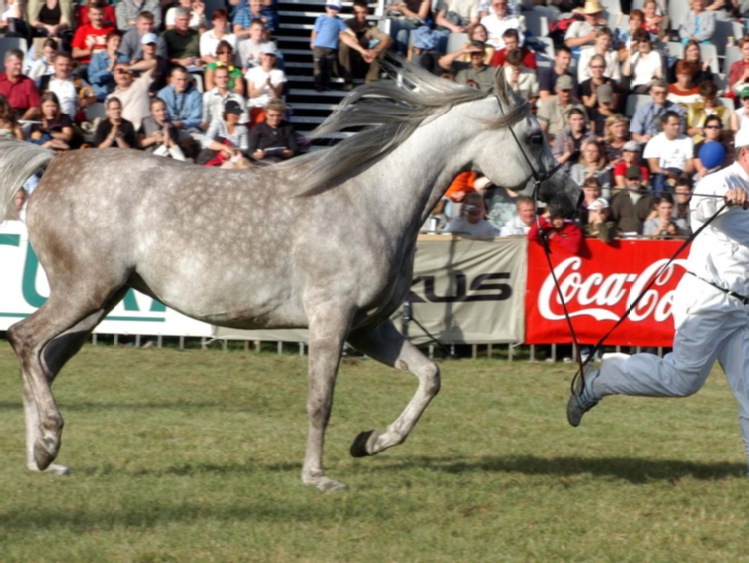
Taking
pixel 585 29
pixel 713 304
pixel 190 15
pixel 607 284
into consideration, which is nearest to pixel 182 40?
pixel 190 15

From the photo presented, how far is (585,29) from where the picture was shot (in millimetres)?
17719

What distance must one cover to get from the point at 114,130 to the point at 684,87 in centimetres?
718

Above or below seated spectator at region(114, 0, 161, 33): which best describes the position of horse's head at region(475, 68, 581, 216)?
above

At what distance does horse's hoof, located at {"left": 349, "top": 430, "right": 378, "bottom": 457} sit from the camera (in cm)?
779

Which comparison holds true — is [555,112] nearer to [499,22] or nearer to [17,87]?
[499,22]

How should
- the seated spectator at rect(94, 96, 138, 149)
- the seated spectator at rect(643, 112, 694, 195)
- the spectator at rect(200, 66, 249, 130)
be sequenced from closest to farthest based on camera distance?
the seated spectator at rect(94, 96, 138, 149)
the spectator at rect(200, 66, 249, 130)
the seated spectator at rect(643, 112, 694, 195)

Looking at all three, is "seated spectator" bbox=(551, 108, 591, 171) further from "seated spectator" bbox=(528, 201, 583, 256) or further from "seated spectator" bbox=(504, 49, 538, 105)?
"seated spectator" bbox=(528, 201, 583, 256)

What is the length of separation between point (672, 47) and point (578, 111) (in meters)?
3.97

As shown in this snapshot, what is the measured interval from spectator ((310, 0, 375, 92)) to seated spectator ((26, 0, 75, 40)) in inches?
119

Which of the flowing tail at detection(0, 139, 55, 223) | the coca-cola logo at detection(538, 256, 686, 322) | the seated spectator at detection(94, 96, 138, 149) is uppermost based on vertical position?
the flowing tail at detection(0, 139, 55, 223)

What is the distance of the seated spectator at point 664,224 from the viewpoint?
13.1 meters

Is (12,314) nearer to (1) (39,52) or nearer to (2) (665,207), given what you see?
(1) (39,52)

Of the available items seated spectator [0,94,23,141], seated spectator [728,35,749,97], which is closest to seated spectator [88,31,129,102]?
seated spectator [0,94,23,141]

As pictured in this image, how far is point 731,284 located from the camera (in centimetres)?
764
